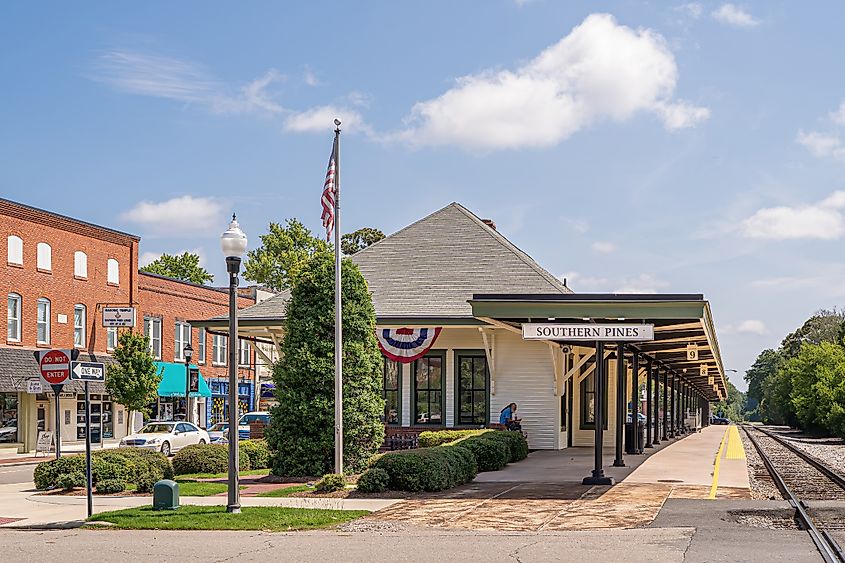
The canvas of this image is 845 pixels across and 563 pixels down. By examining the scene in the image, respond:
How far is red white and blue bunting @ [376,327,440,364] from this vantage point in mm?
31203

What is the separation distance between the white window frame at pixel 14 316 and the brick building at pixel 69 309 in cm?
4

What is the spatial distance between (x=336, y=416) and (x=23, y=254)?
2574 cm

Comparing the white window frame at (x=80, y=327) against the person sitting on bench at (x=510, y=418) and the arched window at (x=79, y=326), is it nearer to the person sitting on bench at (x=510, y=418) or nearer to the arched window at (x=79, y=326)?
the arched window at (x=79, y=326)

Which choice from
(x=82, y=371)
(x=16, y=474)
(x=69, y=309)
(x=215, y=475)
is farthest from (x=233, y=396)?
(x=69, y=309)

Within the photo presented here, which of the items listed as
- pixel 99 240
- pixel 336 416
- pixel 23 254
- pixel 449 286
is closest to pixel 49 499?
pixel 336 416

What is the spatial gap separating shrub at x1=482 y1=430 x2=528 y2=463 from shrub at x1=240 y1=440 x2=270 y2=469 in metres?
5.16

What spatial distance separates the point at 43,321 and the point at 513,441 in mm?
→ 24778

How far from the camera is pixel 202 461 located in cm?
2431

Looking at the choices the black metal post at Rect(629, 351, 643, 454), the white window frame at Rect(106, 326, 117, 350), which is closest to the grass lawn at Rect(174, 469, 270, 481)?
the black metal post at Rect(629, 351, 643, 454)

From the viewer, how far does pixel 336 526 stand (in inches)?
613

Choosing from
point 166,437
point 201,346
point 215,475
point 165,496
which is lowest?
point 166,437

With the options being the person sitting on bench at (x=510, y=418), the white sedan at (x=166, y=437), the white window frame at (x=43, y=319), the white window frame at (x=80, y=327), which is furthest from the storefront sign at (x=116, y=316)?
the person sitting on bench at (x=510, y=418)

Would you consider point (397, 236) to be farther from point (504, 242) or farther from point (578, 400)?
point (578, 400)

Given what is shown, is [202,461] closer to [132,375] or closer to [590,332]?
[590,332]
